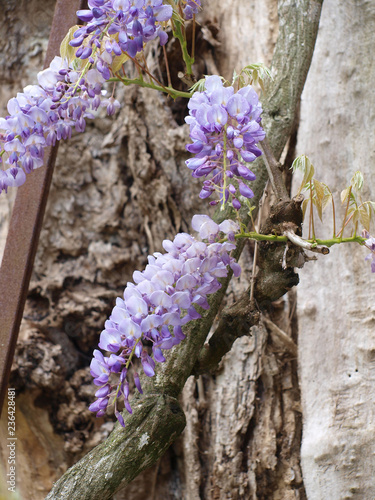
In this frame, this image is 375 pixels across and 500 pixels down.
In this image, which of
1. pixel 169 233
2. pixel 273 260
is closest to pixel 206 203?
pixel 169 233

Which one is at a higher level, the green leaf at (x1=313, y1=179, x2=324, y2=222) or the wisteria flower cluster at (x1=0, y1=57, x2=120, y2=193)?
the wisteria flower cluster at (x1=0, y1=57, x2=120, y2=193)

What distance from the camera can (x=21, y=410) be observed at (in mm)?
1009

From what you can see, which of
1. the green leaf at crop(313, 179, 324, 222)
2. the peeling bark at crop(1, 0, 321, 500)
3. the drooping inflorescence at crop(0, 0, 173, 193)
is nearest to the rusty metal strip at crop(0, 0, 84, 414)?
the peeling bark at crop(1, 0, 321, 500)

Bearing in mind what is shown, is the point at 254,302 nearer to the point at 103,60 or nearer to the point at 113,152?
the point at 103,60

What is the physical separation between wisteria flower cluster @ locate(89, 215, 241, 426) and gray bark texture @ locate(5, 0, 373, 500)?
180mm

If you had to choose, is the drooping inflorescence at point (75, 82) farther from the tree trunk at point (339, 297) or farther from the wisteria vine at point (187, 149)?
the tree trunk at point (339, 297)

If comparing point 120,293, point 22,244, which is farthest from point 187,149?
point 120,293

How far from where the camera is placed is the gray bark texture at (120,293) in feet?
2.87

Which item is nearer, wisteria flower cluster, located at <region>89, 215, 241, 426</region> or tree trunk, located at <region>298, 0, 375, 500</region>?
wisteria flower cluster, located at <region>89, 215, 241, 426</region>

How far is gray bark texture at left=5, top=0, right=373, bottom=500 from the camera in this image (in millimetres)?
874

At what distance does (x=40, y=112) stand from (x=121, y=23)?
148 millimetres

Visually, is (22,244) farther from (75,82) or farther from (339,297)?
(339,297)

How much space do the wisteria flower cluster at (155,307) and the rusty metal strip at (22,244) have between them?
382 millimetres

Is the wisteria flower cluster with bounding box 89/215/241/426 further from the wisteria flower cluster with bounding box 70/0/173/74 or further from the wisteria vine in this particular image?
the wisteria flower cluster with bounding box 70/0/173/74
